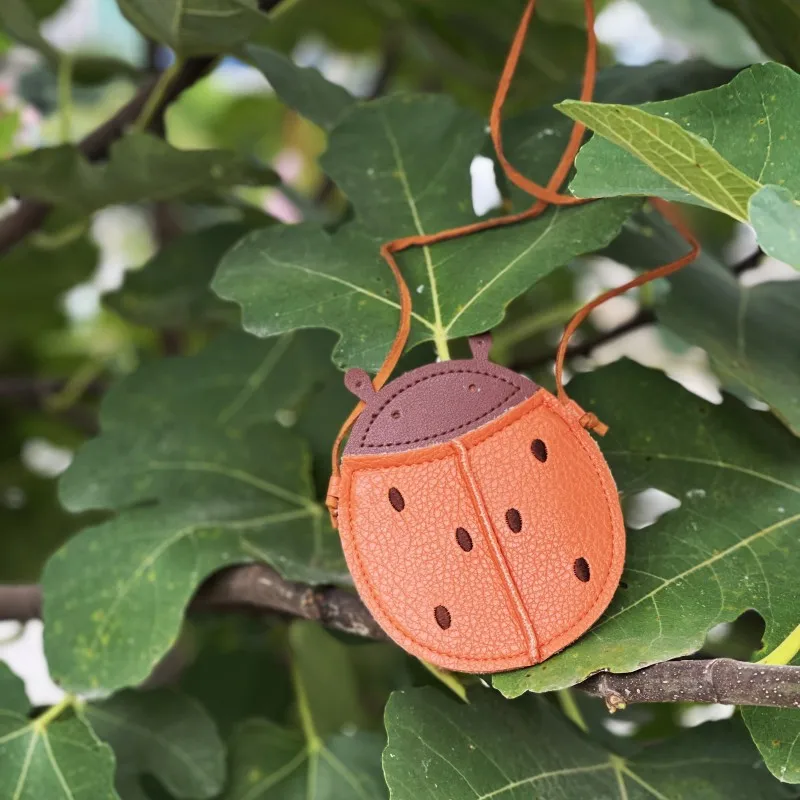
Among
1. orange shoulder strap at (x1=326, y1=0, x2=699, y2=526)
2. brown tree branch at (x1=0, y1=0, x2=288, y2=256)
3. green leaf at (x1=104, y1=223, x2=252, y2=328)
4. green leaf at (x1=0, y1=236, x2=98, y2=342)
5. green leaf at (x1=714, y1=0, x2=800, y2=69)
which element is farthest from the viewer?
green leaf at (x1=0, y1=236, x2=98, y2=342)

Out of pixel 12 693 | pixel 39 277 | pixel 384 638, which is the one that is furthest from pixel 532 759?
pixel 39 277

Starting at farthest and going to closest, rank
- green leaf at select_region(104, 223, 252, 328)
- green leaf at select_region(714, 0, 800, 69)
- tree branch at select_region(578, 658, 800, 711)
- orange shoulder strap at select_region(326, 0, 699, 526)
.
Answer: green leaf at select_region(104, 223, 252, 328), green leaf at select_region(714, 0, 800, 69), orange shoulder strap at select_region(326, 0, 699, 526), tree branch at select_region(578, 658, 800, 711)

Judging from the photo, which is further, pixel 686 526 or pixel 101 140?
pixel 101 140

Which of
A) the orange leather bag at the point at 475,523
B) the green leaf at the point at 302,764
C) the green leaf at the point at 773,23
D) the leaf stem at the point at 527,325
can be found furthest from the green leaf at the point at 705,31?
the green leaf at the point at 302,764

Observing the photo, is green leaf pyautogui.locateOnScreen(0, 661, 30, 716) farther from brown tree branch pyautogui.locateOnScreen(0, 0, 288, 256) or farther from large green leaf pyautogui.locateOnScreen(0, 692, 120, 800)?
brown tree branch pyautogui.locateOnScreen(0, 0, 288, 256)

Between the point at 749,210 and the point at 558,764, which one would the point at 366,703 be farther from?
the point at 749,210

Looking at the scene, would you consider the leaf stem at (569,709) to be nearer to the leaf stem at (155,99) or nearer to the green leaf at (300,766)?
the green leaf at (300,766)

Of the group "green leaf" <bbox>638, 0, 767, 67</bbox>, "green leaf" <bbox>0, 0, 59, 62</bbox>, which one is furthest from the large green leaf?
"green leaf" <bbox>638, 0, 767, 67</bbox>

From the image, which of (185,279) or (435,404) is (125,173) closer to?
(185,279)
